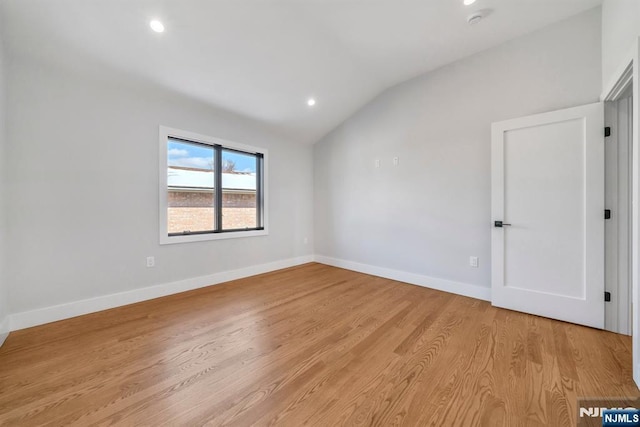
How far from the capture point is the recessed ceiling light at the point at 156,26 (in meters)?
2.18

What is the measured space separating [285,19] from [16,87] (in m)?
2.50

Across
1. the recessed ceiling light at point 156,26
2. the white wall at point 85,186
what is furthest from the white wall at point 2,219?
the recessed ceiling light at point 156,26

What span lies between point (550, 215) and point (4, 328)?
196 inches

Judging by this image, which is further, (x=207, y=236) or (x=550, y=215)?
(x=207, y=236)

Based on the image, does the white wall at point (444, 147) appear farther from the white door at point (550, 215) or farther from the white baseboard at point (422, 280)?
the white door at point (550, 215)

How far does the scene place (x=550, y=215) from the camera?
96.3 inches

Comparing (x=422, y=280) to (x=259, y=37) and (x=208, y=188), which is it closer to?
(x=208, y=188)

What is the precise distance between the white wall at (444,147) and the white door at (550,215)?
0.75 ft

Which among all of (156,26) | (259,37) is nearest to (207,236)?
(156,26)

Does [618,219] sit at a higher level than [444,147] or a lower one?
lower

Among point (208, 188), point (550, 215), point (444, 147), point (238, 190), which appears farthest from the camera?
point (238, 190)

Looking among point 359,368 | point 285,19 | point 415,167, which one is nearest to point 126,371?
point 359,368

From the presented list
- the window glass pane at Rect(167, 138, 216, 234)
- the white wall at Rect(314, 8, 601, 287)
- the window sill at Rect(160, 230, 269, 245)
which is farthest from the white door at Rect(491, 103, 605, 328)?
the window glass pane at Rect(167, 138, 216, 234)

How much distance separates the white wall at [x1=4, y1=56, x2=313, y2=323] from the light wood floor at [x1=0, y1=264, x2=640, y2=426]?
0.44 m
